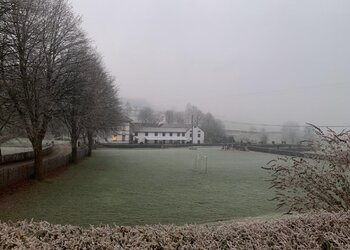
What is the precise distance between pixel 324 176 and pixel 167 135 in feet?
267

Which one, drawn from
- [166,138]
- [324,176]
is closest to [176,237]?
[324,176]

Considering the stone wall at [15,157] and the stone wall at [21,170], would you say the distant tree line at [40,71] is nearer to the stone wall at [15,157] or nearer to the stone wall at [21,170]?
the stone wall at [21,170]

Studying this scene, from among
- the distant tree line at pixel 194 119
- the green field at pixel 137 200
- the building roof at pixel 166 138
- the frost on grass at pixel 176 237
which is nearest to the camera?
the frost on grass at pixel 176 237

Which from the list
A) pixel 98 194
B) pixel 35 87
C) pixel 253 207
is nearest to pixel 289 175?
pixel 253 207

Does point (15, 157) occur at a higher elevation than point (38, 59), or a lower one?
lower

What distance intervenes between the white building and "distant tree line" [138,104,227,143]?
3629mm

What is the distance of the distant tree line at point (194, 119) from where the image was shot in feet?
308

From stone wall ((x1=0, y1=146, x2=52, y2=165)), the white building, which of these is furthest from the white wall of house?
stone wall ((x1=0, y1=146, x2=52, y2=165))

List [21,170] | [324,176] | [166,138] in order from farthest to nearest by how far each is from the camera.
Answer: [166,138] → [21,170] → [324,176]

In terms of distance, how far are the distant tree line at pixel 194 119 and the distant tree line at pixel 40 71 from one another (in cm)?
7058

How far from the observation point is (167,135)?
8794 cm

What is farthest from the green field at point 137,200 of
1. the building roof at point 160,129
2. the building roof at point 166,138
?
the building roof at point 160,129

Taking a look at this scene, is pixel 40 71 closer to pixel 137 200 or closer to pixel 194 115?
pixel 137 200

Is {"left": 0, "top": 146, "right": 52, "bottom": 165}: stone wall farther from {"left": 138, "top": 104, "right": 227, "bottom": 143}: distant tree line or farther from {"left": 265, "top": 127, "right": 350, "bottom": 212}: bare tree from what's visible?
{"left": 138, "top": 104, "right": 227, "bottom": 143}: distant tree line
